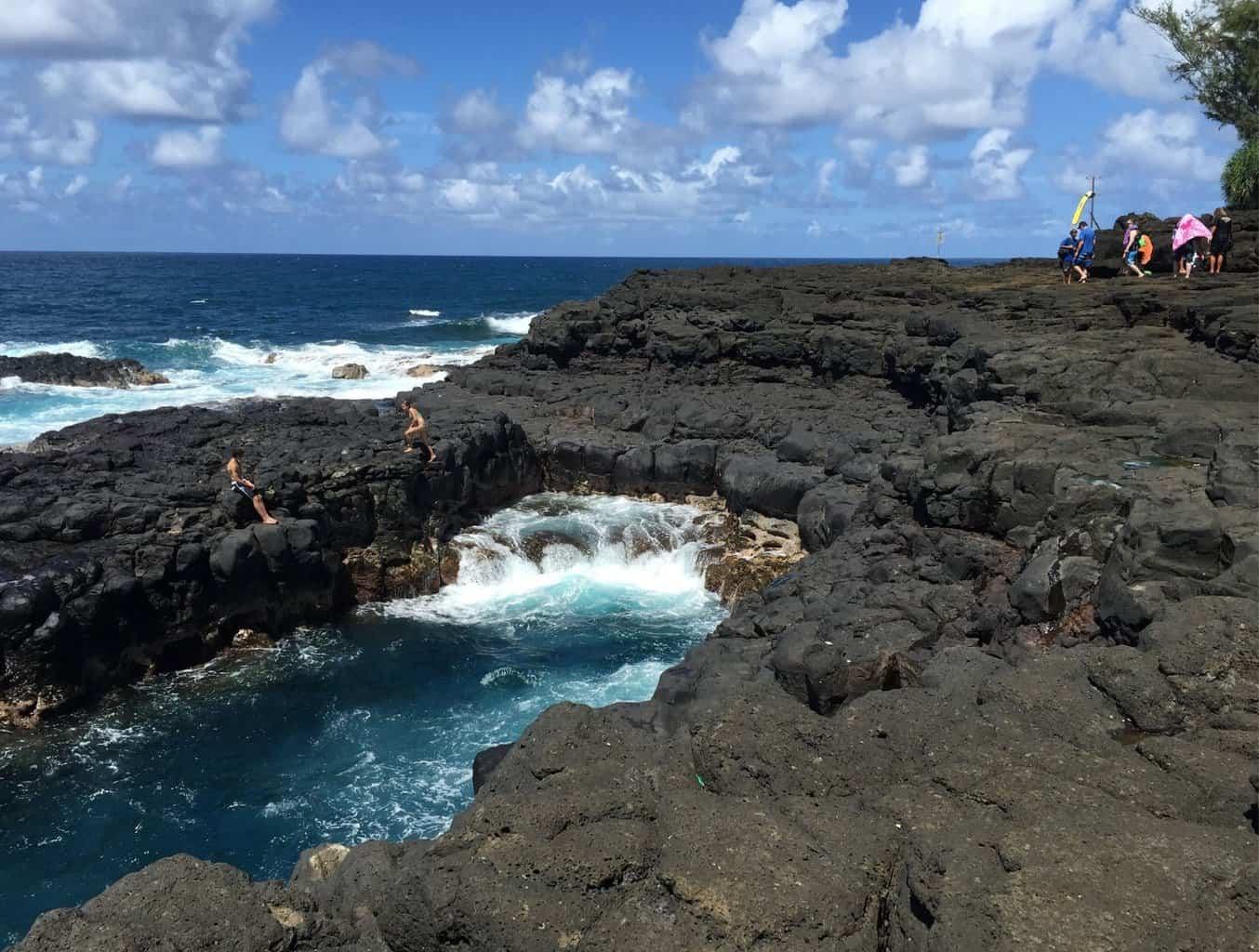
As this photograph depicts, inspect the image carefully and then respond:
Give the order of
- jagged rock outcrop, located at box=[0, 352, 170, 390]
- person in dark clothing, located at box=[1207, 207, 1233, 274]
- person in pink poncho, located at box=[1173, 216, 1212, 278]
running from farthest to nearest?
jagged rock outcrop, located at box=[0, 352, 170, 390], person in pink poncho, located at box=[1173, 216, 1212, 278], person in dark clothing, located at box=[1207, 207, 1233, 274]

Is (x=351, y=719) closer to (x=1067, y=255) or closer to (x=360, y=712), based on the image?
(x=360, y=712)

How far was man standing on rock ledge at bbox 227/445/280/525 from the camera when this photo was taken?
20.0 metres

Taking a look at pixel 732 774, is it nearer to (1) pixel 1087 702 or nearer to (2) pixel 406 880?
(2) pixel 406 880

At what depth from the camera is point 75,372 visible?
4325 centimetres

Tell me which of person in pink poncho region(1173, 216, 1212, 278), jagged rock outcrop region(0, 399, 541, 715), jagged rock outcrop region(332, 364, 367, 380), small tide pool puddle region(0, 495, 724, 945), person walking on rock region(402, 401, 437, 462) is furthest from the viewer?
jagged rock outcrop region(332, 364, 367, 380)

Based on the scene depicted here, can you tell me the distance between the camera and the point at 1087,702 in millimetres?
8219

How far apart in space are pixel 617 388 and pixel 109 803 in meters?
21.8

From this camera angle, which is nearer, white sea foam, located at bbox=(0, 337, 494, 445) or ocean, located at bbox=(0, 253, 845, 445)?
white sea foam, located at bbox=(0, 337, 494, 445)

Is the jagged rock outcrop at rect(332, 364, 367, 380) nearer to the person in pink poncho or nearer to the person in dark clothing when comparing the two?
the person in pink poncho

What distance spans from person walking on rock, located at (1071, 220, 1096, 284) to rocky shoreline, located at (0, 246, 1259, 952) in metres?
1.76

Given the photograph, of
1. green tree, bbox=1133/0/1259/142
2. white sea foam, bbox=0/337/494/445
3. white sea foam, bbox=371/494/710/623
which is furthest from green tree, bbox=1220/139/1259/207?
white sea foam, bbox=0/337/494/445

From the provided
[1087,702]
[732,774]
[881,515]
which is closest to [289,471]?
[881,515]

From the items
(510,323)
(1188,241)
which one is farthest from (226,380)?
(1188,241)

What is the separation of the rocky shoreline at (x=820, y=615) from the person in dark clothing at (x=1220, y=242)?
2758 millimetres
